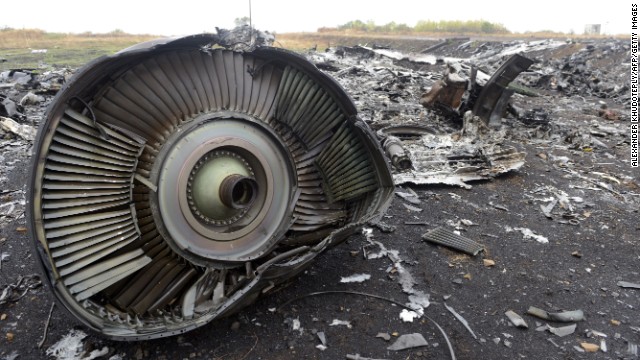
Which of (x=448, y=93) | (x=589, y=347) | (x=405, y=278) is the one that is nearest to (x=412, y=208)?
(x=405, y=278)

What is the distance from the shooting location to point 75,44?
72.0ft

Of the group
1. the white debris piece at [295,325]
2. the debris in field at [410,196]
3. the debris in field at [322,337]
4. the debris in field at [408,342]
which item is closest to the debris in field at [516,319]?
the debris in field at [408,342]

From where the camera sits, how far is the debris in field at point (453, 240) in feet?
13.3

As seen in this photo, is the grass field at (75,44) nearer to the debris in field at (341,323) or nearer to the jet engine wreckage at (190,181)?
the jet engine wreckage at (190,181)

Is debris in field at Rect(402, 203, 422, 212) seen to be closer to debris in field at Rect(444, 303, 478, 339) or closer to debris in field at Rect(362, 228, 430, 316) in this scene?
debris in field at Rect(362, 228, 430, 316)

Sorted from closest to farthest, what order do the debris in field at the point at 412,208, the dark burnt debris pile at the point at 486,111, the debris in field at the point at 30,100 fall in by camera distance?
1. the debris in field at the point at 412,208
2. the dark burnt debris pile at the point at 486,111
3. the debris in field at the point at 30,100

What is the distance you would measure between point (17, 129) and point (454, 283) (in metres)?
6.94

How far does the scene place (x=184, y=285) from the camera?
2.85m

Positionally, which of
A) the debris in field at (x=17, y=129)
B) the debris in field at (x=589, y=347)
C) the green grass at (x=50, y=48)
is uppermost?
the green grass at (x=50, y=48)

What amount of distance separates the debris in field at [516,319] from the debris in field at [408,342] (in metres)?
0.71

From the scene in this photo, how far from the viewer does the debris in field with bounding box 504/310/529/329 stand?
3071 millimetres

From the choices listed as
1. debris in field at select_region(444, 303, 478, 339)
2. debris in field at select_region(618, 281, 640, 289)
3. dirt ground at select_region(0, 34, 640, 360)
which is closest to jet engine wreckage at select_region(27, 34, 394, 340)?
dirt ground at select_region(0, 34, 640, 360)

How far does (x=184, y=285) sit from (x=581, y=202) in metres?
4.73

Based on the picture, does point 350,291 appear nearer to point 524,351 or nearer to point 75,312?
Answer: point 524,351
